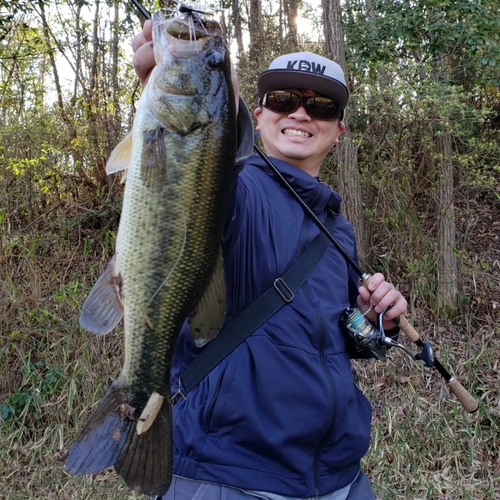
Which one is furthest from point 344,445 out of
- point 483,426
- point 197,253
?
point 483,426

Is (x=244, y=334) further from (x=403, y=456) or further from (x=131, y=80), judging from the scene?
(x=131, y=80)

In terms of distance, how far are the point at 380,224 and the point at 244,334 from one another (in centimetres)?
598

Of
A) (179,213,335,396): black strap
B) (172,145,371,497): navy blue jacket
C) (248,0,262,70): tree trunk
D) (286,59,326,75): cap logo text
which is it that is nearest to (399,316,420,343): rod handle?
(172,145,371,497): navy blue jacket

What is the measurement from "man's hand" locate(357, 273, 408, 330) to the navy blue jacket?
10.3 inches

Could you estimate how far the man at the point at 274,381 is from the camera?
1.78 meters

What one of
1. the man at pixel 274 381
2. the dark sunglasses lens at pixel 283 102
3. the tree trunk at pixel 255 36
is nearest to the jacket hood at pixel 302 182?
the man at pixel 274 381

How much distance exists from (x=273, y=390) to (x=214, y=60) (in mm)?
1077

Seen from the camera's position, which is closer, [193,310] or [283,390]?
[193,310]

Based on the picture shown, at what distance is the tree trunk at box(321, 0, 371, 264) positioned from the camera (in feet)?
24.1

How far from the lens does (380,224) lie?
7.54 metres

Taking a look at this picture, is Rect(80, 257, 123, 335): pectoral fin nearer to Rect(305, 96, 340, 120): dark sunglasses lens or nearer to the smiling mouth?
the smiling mouth

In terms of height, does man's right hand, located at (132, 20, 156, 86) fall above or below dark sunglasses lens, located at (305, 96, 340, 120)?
above

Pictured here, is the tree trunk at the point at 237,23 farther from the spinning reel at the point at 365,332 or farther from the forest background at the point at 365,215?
the spinning reel at the point at 365,332

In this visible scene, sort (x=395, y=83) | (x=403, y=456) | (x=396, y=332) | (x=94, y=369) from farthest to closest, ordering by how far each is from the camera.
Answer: (x=395, y=83)
(x=94, y=369)
(x=403, y=456)
(x=396, y=332)
